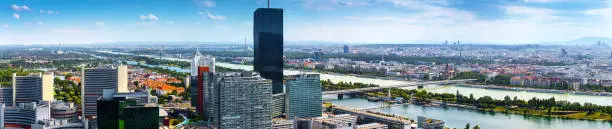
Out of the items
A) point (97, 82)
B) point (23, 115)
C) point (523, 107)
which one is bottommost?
point (523, 107)

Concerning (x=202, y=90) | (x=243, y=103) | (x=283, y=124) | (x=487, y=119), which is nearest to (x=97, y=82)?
(x=202, y=90)

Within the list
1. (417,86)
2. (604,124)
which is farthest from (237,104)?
(417,86)

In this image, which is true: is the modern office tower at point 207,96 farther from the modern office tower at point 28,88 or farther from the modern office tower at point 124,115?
the modern office tower at point 124,115

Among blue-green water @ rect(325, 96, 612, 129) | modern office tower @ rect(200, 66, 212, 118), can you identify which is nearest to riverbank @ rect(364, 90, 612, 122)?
blue-green water @ rect(325, 96, 612, 129)

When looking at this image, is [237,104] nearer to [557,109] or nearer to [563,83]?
[557,109]

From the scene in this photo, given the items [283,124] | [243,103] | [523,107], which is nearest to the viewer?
[243,103]

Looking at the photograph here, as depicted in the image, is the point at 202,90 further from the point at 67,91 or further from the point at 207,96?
the point at 67,91
